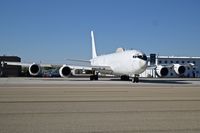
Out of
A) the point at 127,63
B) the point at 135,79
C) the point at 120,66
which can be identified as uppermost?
the point at 127,63

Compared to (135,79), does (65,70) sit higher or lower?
higher

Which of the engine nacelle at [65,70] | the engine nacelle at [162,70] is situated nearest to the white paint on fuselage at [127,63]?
the engine nacelle at [162,70]

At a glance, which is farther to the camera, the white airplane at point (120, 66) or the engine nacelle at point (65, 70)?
the engine nacelle at point (65, 70)

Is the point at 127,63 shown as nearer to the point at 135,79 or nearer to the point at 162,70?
the point at 135,79

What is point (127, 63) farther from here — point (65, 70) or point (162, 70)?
point (65, 70)

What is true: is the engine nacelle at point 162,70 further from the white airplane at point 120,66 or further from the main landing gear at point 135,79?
the main landing gear at point 135,79

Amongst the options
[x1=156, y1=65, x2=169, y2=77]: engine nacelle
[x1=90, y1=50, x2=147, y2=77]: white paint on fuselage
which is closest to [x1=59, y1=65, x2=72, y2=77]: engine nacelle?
[x1=90, y1=50, x2=147, y2=77]: white paint on fuselage

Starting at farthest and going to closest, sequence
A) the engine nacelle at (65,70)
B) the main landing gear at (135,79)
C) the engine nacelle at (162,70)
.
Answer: the engine nacelle at (162,70) → the engine nacelle at (65,70) → the main landing gear at (135,79)

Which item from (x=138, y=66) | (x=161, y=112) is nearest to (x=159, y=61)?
(x=138, y=66)

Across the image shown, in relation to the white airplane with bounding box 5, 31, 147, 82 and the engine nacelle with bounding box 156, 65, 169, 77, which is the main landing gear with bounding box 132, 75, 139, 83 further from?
the engine nacelle with bounding box 156, 65, 169, 77

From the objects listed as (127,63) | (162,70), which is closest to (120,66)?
(127,63)

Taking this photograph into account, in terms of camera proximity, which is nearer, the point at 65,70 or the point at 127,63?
the point at 127,63

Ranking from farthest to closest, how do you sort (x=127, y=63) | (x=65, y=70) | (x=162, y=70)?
(x=162, y=70), (x=65, y=70), (x=127, y=63)

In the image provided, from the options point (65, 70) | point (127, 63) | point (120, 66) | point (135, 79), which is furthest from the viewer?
point (65, 70)
